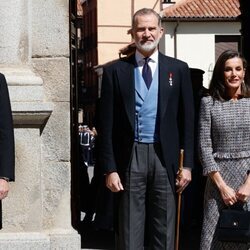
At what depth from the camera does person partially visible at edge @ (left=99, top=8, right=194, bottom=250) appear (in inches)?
248

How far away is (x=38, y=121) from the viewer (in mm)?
7801

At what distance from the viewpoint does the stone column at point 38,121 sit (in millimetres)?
7770

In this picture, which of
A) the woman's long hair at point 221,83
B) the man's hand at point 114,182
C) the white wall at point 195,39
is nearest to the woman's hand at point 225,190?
the woman's long hair at point 221,83

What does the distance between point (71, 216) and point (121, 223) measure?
1893mm

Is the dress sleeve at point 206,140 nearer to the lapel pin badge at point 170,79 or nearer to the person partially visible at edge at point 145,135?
the person partially visible at edge at point 145,135

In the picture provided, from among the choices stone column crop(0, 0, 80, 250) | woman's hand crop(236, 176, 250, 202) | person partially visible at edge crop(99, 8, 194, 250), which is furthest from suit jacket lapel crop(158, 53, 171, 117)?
stone column crop(0, 0, 80, 250)

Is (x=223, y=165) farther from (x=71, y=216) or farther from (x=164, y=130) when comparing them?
(x=71, y=216)

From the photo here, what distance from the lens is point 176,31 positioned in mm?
53031

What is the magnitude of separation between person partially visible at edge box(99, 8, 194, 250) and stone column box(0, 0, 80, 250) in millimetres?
1507

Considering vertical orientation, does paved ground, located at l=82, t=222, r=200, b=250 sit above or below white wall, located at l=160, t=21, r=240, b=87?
below

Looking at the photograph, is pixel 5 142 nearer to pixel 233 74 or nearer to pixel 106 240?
pixel 233 74

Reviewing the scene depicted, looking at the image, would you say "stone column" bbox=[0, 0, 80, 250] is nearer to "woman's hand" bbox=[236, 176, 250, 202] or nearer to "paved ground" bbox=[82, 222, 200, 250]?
"woman's hand" bbox=[236, 176, 250, 202]

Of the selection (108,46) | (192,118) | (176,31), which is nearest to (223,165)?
(192,118)

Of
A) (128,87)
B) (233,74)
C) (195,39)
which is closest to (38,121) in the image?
(128,87)
